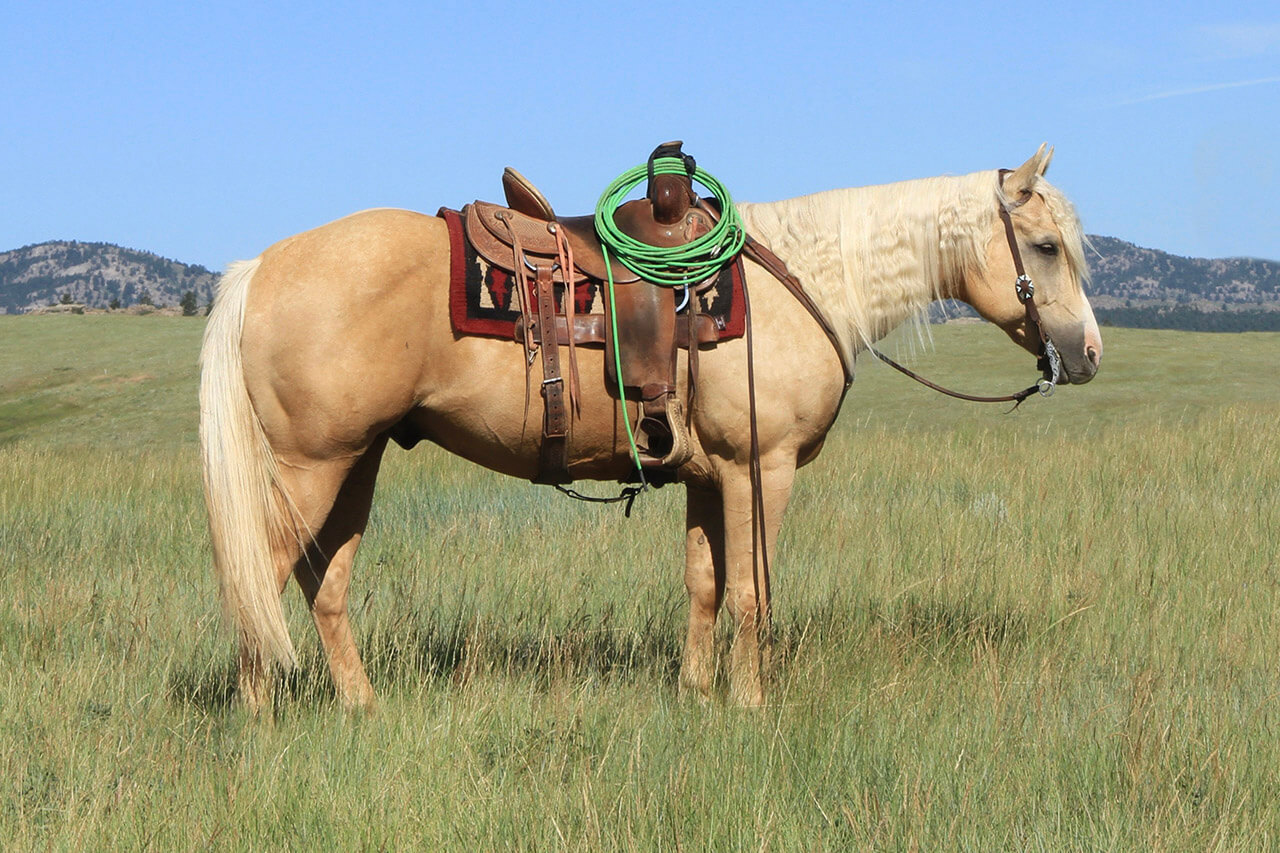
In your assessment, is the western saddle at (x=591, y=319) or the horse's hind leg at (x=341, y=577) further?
the horse's hind leg at (x=341, y=577)

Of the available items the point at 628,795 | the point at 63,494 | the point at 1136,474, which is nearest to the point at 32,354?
the point at 63,494

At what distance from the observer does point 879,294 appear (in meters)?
4.23

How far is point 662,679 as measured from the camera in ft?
13.3

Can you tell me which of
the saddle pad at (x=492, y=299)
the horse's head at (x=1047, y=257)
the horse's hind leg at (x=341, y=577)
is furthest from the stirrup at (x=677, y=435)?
the horse's head at (x=1047, y=257)

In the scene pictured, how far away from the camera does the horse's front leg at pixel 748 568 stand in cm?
399

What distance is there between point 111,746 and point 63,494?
5412 millimetres

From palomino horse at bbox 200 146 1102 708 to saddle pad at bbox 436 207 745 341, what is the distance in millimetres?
54

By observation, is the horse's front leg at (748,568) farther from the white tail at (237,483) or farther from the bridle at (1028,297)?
the white tail at (237,483)

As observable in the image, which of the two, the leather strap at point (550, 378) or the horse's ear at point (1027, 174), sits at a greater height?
the horse's ear at point (1027, 174)

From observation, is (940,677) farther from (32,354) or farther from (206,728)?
(32,354)

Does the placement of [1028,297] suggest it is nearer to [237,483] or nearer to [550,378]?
A: [550,378]

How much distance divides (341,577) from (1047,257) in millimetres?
2948

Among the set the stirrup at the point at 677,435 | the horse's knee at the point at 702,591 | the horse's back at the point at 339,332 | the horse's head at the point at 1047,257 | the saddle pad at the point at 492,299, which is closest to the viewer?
the horse's back at the point at 339,332

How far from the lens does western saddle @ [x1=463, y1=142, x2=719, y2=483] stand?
3828 mm
